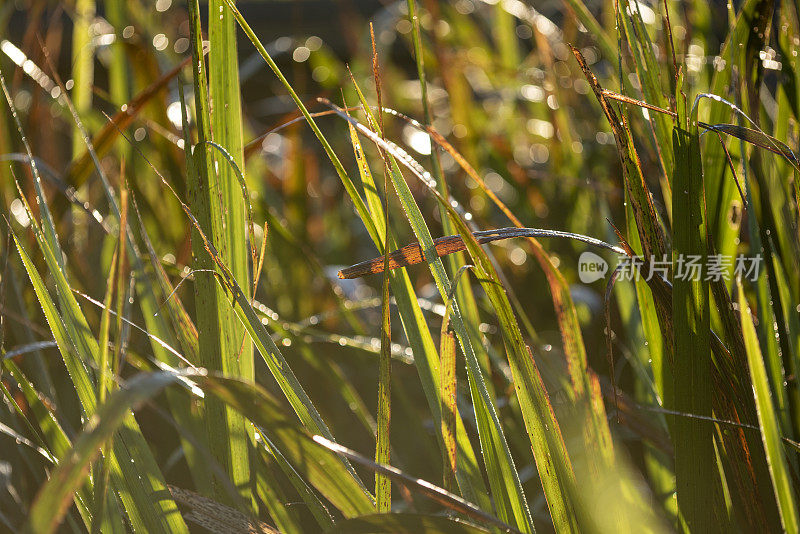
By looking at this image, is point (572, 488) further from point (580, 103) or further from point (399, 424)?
point (580, 103)

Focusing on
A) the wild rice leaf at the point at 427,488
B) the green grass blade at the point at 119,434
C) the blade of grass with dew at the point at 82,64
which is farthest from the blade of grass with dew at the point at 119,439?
the blade of grass with dew at the point at 82,64

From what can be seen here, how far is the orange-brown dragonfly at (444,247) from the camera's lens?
34 cm

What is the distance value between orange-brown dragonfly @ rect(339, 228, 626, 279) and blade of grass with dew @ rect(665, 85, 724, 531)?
0.11 ft

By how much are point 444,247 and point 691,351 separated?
12 cm

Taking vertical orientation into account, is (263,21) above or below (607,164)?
above

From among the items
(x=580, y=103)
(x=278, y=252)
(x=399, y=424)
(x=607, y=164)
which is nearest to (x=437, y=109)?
(x=580, y=103)

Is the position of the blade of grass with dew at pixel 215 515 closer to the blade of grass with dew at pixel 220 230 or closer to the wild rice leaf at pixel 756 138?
the blade of grass with dew at pixel 220 230

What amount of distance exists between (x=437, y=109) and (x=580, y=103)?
44 centimetres

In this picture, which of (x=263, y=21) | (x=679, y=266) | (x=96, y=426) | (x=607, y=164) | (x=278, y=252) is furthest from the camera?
(x=263, y=21)

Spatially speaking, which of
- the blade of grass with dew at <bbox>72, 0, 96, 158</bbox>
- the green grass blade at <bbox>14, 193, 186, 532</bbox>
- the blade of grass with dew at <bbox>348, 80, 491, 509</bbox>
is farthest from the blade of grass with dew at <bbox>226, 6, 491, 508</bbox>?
the blade of grass with dew at <bbox>72, 0, 96, 158</bbox>

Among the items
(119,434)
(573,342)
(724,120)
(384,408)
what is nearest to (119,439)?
(119,434)

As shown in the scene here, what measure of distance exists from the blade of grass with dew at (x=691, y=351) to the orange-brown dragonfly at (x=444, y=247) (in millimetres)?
→ 33

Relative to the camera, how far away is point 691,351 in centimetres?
31

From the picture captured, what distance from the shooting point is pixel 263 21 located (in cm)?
268
